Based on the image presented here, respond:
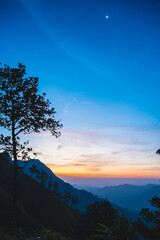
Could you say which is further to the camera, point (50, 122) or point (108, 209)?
point (108, 209)

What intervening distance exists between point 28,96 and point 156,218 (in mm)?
17040

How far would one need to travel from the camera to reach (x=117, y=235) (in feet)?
15.9

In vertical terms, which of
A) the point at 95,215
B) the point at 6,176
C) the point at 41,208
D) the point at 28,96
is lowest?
the point at 41,208

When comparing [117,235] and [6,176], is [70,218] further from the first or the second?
[117,235]

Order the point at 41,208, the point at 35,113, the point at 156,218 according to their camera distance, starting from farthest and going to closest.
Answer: the point at 41,208 → the point at 35,113 → the point at 156,218

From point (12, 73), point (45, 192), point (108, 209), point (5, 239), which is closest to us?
point (5, 239)

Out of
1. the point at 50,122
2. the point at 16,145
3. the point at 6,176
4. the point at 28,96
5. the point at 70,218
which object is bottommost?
the point at 70,218

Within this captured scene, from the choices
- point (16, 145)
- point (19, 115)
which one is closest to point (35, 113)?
point (19, 115)

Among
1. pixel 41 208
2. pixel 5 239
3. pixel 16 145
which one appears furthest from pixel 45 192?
pixel 5 239

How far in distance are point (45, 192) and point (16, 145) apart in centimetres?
8324

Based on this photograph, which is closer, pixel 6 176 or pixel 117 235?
pixel 117 235

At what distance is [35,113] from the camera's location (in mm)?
19094

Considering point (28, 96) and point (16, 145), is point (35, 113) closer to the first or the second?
point (28, 96)

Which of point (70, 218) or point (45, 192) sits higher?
point (45, 192)
